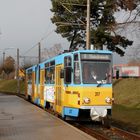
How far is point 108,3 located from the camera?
41469mm

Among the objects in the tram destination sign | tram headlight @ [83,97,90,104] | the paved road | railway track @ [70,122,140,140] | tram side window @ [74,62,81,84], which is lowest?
railway track @ [70,122,140,140]

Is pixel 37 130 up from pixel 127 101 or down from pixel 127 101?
down

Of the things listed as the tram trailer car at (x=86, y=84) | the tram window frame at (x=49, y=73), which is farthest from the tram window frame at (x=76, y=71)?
the tram window frame at (x=49, y=73)

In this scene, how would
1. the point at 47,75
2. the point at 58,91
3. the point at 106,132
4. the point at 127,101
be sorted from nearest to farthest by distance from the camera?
the point at 106,132, the point at 58,91, the point at 47,75, the point at 127,101

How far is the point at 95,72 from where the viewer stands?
19.4 m

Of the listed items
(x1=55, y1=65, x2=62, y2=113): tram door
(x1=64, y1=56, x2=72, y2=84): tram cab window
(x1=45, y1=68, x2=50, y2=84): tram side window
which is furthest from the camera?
(x1=45, y1=68, x2=50, y2=84): tram side window

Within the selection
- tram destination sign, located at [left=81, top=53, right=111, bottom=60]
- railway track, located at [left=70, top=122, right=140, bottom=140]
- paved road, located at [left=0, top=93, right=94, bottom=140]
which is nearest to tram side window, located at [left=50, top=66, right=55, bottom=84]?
paved road, located at [left=0, top=93, right=94, bottom=140]

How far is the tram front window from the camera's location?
19297 mm

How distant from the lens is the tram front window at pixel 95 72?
19297 mm

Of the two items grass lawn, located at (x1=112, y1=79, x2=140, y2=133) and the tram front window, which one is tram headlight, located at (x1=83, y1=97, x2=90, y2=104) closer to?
the tram front window

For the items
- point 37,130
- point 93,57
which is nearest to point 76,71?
point 93,57

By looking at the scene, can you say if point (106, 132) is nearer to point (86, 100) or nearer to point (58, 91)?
point (86, 100)

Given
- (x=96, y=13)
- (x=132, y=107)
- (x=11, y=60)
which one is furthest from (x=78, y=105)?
(x=11, y=60)

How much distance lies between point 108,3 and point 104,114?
2382 cm
